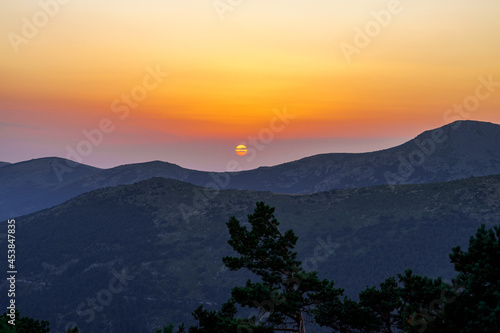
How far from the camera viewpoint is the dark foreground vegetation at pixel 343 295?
63.6 feet

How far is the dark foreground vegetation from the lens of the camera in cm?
1938

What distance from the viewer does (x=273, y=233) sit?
98.3 feet

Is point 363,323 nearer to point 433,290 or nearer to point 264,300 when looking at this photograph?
point 264,300

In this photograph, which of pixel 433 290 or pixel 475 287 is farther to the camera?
pixel 433 290

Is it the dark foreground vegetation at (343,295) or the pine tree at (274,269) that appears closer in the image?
the dark foreground vegetation at (343,295)

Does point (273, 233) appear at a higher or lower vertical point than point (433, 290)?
higher

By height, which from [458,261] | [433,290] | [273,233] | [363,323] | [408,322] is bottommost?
[363,323]

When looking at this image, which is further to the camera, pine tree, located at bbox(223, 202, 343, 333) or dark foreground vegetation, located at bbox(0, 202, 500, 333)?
pine tree, located at bbox(223, 202, 343, 333)

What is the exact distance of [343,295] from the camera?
26.4 meters

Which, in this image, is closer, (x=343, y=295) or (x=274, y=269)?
(x=343, y=295)

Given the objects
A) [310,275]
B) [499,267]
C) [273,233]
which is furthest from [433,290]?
[273,233]

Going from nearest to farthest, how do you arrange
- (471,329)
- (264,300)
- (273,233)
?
(471,329) < (264,300) < (273,233)

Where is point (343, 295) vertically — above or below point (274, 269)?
below

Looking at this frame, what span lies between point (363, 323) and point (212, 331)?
11346 mm
